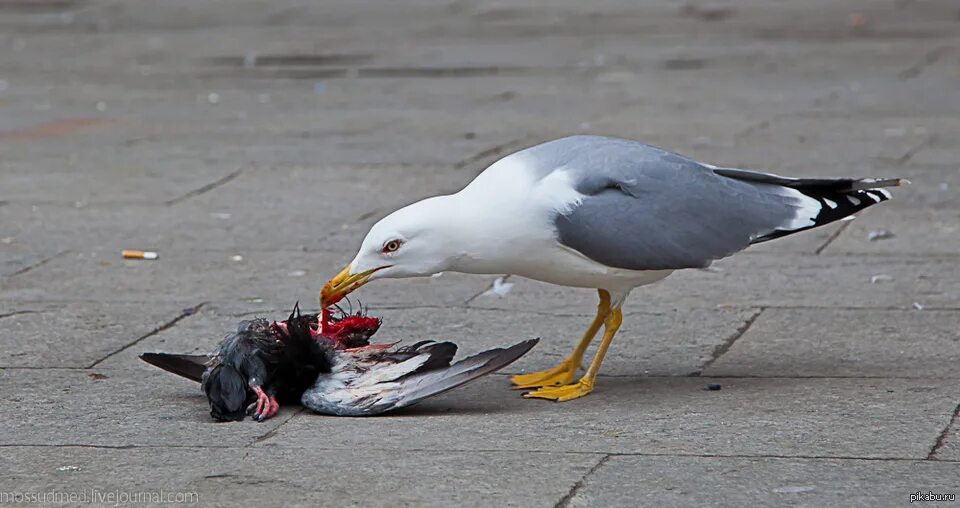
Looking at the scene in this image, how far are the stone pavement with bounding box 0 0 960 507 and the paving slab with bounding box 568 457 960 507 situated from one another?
11mm

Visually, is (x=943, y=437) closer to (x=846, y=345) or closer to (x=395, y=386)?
(x=846, y=345)

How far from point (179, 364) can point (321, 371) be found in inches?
20.6

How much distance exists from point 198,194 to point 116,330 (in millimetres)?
3023

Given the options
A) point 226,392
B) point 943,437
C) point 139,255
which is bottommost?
point 943,437

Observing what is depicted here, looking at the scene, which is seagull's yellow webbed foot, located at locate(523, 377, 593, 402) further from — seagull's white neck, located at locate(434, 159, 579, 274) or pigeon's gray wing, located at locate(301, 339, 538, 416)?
seagull's white neck, located at locate(434, 159, 579, 274)

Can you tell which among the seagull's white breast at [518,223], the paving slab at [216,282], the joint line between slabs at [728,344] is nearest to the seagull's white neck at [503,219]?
the seagull's white breast at [518,223]

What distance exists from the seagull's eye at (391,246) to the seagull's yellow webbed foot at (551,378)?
82 centimetres

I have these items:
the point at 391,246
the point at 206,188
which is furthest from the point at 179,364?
the point at 206,188

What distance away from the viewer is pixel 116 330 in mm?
6391

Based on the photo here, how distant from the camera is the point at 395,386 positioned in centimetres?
518

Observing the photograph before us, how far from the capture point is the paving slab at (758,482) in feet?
13.7

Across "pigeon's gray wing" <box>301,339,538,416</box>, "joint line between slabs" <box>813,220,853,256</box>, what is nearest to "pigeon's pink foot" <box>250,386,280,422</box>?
"pigeon's gray wing" <box>301,339,538,416</box>

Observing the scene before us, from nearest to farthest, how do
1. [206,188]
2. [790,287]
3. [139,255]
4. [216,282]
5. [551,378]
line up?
[551,378] → [790,287] → [216,282] → [139,255] → [206,188]

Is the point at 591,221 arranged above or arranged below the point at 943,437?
above
